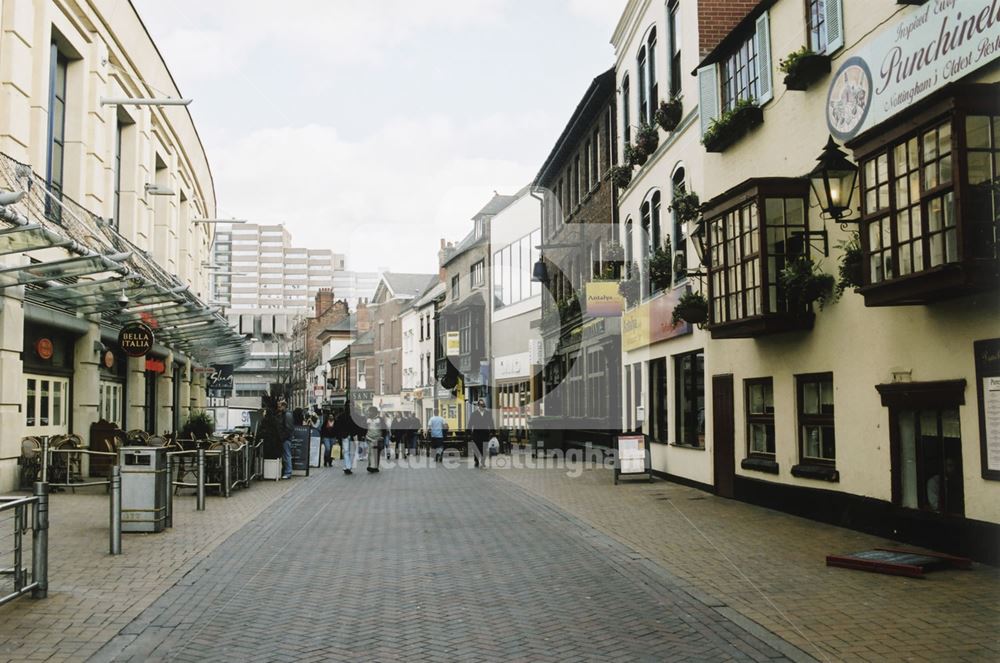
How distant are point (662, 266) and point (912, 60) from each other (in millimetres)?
9605

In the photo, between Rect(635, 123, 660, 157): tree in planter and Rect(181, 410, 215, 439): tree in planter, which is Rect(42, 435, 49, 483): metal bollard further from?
Rect(635, 123, 660, 157): tree in planter

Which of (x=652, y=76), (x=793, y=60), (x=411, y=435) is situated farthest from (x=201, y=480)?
(x=411, y=435)

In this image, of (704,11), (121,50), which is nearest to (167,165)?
(121,50)

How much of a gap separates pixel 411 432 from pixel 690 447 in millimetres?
19000

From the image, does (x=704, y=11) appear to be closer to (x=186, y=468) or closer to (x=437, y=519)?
(x=437, y=519)

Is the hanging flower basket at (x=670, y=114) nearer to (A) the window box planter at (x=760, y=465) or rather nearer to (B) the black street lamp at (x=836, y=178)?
(A) the window box planter at (x=760, y=465)

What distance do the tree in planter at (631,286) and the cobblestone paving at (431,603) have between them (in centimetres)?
1041

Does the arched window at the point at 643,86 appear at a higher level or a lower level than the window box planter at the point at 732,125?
higher

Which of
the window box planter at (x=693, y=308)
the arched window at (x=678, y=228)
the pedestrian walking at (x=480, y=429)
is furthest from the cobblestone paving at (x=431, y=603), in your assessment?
the pedestrian walking at (x=480, y=429)

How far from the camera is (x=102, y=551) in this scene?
33.0 feet

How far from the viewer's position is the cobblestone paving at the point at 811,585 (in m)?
6.31

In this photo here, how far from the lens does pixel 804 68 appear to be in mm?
12352

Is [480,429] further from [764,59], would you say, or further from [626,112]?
[764,59]

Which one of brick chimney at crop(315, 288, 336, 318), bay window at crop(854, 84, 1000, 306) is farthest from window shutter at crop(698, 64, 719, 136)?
brick chimney at crop(315, 288, 336, 318)
